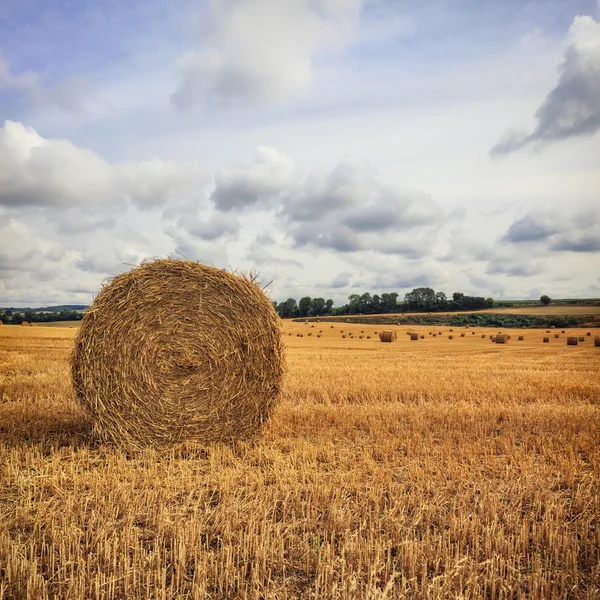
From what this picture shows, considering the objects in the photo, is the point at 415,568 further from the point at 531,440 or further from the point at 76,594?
the point at 531,440

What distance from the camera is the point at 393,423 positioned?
7832 mm

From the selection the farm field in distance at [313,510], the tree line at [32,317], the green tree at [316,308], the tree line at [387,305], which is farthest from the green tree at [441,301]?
the farm field in distance at [313,510]

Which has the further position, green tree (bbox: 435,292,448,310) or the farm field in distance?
green tree (bbox: 435,292,448,310)

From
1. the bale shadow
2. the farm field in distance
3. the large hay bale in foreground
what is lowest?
the farm field in distance

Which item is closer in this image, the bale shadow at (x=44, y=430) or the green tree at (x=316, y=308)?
the bale shadow at (x=44, y=430)

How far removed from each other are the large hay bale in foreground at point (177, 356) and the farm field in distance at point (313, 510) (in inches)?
15.4

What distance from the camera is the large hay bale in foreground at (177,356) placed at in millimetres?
6574

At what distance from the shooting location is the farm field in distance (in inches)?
132

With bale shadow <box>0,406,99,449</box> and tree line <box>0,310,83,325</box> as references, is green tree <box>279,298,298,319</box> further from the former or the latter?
bale shadow <box>0,406,99,449</box>

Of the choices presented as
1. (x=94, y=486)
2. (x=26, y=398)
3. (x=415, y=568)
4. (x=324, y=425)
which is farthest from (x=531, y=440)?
(x=26, y=398)

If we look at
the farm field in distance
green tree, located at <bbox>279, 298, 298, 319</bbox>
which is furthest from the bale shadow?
green tree, located at <bbox>279, 298, 298, 319</bbox>

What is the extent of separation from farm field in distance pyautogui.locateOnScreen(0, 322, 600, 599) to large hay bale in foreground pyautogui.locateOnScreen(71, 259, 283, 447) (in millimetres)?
390

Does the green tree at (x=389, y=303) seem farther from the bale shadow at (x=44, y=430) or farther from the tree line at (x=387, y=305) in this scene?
the bale shadow at (x=44, y=430)

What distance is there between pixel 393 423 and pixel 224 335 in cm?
312
